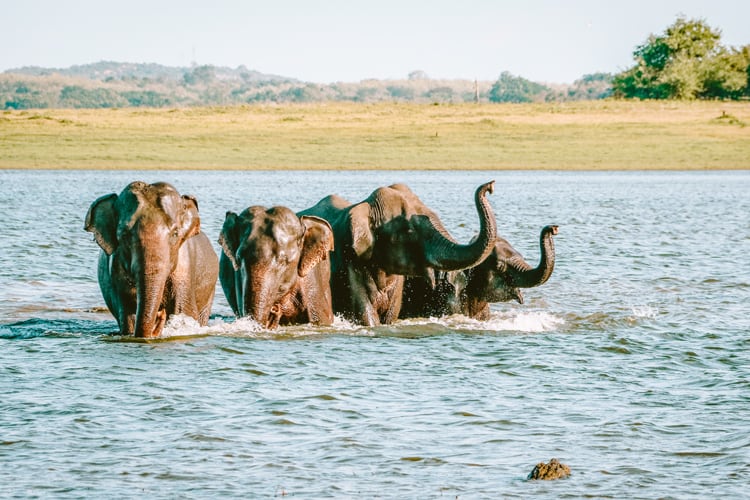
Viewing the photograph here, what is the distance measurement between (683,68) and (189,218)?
228 feet

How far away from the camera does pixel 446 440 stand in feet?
30.1

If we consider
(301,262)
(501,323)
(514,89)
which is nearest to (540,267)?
(501,323)

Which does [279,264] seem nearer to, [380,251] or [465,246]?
[380,251]

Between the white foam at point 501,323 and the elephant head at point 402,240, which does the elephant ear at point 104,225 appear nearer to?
the elephant head at point 402,240

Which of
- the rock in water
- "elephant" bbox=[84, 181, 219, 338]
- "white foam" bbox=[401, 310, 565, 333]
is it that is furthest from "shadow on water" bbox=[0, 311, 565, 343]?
the rock in water

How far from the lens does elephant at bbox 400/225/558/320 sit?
1471 cm

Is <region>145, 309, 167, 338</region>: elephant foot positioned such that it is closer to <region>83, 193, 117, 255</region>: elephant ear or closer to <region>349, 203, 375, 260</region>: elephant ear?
<region>83, 193, 117, 255</region>: elephant ear

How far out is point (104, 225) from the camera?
1194cm

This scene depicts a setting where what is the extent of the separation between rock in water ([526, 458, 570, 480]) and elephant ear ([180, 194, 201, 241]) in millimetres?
4987

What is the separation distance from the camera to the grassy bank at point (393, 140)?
157 feet

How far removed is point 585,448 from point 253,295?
4.61 metres

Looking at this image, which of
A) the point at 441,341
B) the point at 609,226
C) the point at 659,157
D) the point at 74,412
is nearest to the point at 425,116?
the point at 659,157

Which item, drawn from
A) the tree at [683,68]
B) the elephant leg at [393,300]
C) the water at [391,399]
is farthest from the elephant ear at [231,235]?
the tree at [683,68]

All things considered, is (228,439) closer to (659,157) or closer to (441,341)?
(441,341)
